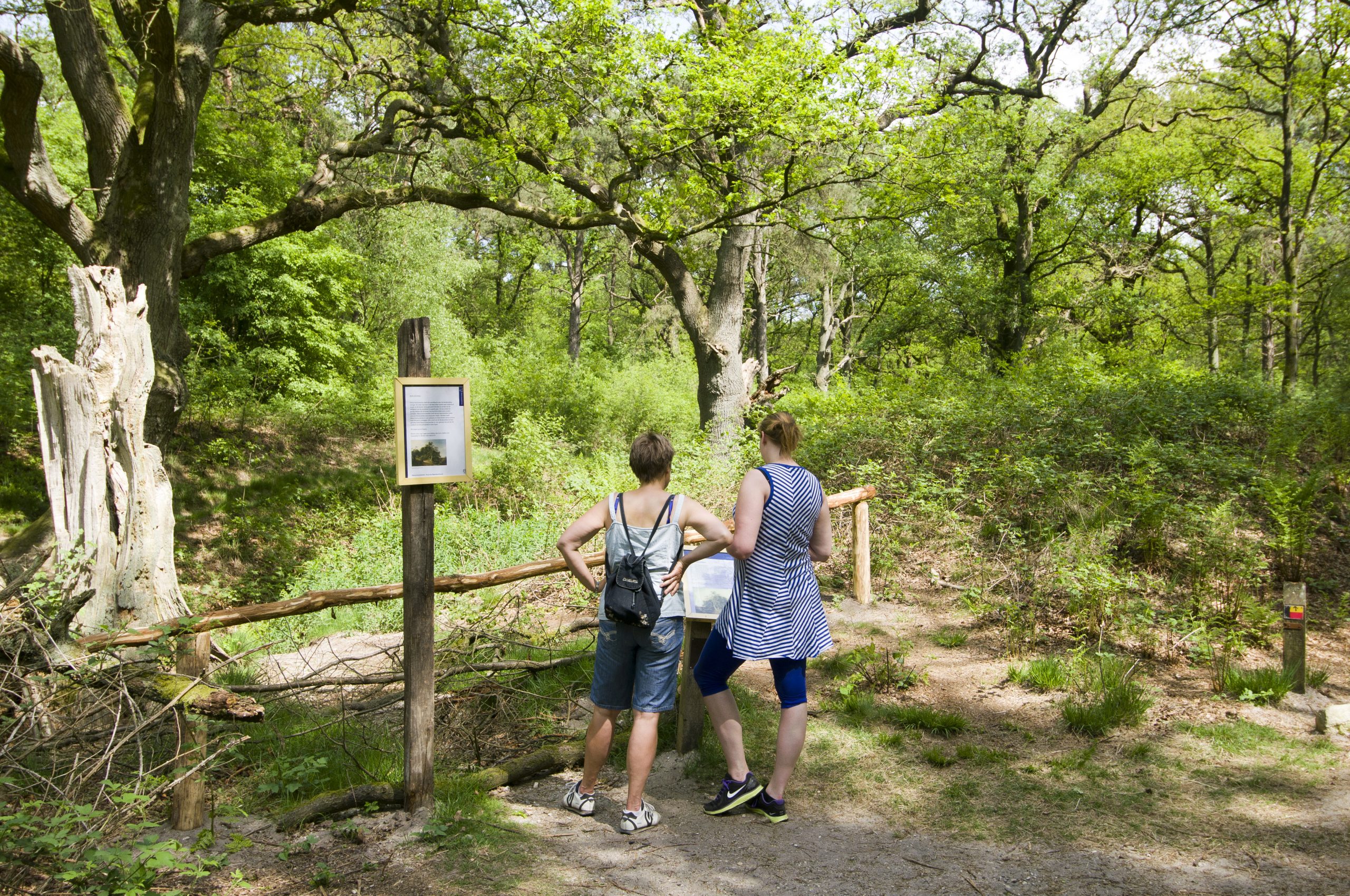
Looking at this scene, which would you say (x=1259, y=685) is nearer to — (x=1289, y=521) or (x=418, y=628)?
(x=1289, y=521)

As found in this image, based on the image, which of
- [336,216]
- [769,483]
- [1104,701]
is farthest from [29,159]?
[1104,701]

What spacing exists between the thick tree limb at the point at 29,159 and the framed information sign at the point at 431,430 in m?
8.31

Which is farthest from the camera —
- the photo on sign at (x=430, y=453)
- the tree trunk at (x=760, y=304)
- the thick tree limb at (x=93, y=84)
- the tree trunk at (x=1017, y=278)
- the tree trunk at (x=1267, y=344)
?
the tree trunk at (x=760, y=304)

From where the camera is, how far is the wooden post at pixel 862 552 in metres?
7.87

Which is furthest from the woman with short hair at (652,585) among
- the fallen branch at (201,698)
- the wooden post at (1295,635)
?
the wooden post at (1295,635)

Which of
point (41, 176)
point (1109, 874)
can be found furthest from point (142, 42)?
point (1109, 874)

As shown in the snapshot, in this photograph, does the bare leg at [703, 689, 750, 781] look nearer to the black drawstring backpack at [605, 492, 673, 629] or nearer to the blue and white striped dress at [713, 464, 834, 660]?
the blue and white striped dress at [713, 464, 834, 660]

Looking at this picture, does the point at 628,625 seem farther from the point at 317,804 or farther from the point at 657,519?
the point at 317,804

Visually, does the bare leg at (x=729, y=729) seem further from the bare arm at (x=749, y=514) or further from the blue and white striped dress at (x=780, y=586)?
the bare arm at (x=749, y=514)

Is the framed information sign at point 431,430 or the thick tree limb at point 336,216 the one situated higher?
the thick tree limb at point 336,216

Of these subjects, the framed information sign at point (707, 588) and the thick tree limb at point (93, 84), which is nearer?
the framed information sign at point (707, 588)

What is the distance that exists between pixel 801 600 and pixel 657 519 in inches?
31.9

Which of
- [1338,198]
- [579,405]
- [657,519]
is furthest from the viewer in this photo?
[579,405]

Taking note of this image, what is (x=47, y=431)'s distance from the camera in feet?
17.6
